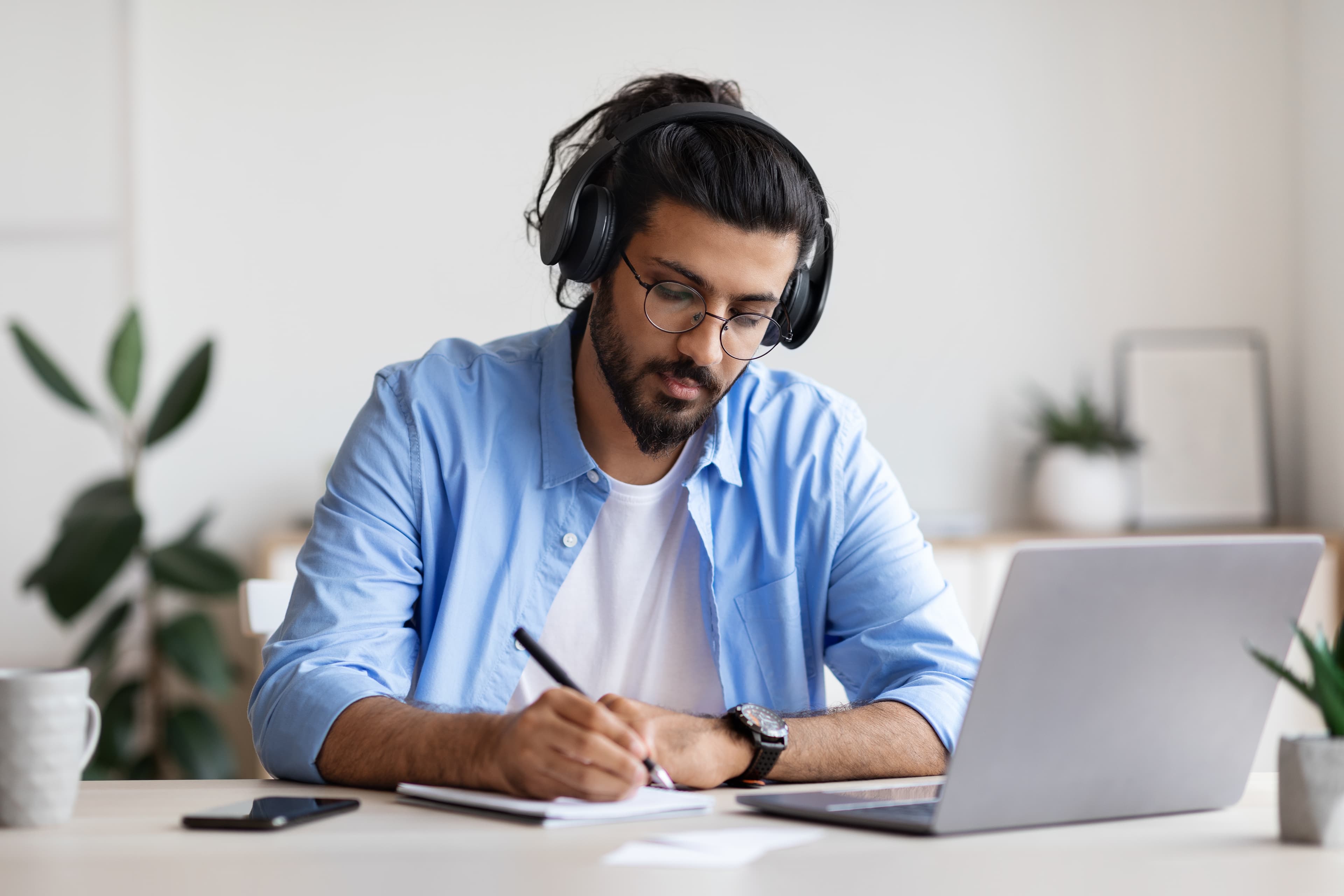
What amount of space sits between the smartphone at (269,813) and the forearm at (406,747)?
0.08 m

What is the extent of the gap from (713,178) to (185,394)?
1938 mm

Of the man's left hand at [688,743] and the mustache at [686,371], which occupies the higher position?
the mustache at [686,371]

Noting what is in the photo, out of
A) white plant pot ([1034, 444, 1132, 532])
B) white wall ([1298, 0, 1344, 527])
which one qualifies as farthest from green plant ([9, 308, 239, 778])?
white wall ([1298, 0, 1344, 527])

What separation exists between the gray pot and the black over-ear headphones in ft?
2.82

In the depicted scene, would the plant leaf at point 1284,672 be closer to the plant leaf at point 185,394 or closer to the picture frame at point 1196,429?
the plant leaf at point 185,394

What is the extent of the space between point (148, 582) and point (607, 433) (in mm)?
1885

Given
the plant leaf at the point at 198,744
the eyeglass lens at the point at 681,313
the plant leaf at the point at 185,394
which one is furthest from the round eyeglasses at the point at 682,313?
the plant leaf at the point at 198,744

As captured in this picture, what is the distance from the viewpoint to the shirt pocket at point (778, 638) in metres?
1.61

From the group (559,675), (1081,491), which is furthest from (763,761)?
(1081,491)

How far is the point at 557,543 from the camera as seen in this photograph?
1.58 meters

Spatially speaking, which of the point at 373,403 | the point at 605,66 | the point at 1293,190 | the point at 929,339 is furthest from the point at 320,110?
the point at 1293,190

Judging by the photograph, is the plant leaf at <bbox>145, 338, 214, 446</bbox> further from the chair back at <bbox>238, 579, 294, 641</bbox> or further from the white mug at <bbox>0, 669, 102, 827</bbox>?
the white mug at <bbox>0, 669, 102, 827</bbox>

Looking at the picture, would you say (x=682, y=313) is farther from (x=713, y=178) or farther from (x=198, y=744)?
(x=198, y=744)

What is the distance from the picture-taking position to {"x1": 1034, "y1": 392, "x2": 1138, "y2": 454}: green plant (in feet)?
11.4
